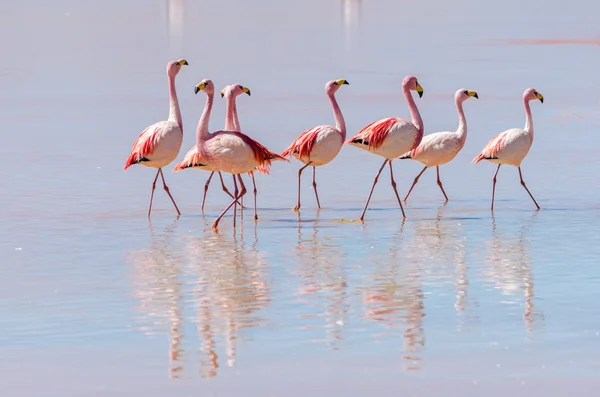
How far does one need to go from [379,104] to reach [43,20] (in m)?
23.4

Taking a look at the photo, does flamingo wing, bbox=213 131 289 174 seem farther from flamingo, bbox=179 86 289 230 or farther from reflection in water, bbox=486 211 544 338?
reflection in water, bbox=486 211 544 338

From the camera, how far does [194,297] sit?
352 inches

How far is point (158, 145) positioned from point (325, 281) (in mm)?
4037

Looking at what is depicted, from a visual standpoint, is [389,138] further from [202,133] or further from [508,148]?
[202,133]

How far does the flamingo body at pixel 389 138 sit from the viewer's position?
1335cm

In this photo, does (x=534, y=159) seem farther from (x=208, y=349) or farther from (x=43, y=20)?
(x=43, y=20)

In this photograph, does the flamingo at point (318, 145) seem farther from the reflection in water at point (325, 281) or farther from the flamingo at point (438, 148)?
the reflection in water at point (325, 281)

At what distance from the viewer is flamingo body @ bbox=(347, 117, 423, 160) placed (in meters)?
13.4

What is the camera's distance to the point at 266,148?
13070mm

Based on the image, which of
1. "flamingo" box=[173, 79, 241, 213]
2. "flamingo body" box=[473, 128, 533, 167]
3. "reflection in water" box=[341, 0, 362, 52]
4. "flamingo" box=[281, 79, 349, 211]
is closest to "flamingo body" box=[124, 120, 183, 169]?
"flamingo" box=[173, 79, 241, 213]

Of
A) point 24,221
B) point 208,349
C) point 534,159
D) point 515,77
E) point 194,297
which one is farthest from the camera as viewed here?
point 515,77

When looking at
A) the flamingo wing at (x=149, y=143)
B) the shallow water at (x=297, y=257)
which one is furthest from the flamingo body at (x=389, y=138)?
the flamingo wing at (x=149, y=143)

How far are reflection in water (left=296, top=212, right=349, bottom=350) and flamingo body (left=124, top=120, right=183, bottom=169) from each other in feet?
6.00

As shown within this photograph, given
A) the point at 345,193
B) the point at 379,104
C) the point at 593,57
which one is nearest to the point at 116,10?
the point at 593,57
